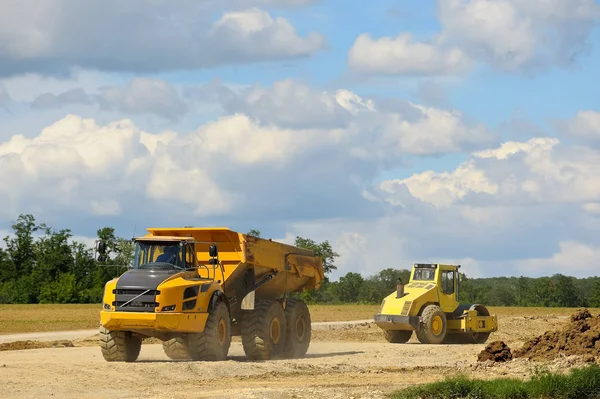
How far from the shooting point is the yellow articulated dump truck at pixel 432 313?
3541 centimetres

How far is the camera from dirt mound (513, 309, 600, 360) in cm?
2580

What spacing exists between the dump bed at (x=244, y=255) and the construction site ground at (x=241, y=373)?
7.61 feet

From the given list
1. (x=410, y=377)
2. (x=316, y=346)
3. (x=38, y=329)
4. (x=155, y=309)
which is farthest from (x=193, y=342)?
(x=38, y=329)

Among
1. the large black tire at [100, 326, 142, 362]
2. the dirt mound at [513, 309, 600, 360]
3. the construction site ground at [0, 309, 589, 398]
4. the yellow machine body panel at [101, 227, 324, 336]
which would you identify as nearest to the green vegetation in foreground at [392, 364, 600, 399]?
the construction site ground at [0, 309, 589, 398]

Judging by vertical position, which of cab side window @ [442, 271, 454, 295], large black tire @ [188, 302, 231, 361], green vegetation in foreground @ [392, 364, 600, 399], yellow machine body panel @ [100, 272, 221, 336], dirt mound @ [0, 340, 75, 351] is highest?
cab side window @ [442, 271, 454, 295]

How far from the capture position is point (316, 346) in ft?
118

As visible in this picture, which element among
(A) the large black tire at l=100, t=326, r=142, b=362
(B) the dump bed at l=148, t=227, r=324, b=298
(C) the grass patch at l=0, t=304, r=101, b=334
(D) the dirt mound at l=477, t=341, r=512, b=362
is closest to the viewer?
(A) the large black tire at l=100, t=326, r=142, b=362

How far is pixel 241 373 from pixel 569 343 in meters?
8.44

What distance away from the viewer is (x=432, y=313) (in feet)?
116

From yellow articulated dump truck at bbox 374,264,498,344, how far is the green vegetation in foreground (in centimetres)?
1480

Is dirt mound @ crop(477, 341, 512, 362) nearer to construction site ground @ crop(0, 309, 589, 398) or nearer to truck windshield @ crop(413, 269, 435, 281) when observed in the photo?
construction site ground @ crop(0, 309, 589, 398)

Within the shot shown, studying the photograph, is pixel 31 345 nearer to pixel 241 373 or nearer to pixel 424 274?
pixel 241 373

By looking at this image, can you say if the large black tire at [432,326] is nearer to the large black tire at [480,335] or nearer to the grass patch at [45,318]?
the large black tire at [480,335]

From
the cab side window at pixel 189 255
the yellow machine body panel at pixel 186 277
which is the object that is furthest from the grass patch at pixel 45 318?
the cab side window at pixel 189 255
